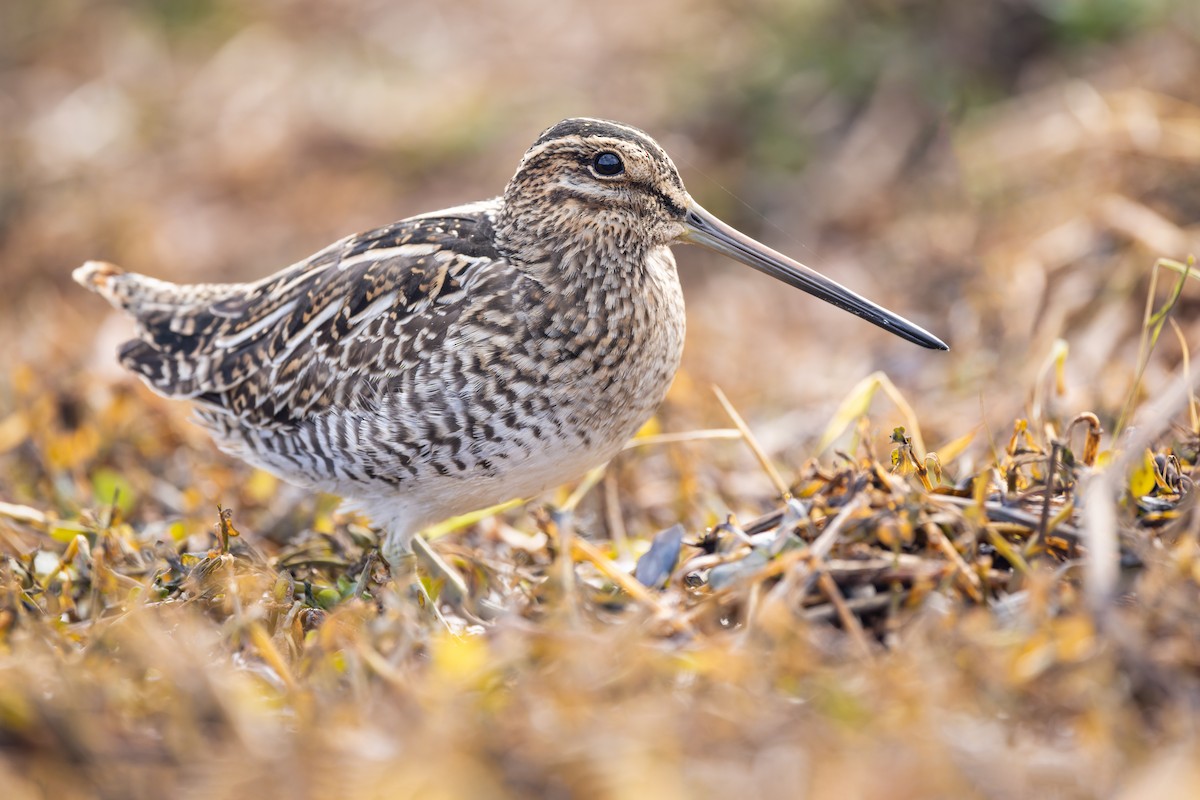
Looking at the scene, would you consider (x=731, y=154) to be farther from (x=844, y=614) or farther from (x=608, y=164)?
(x=844, y=614)

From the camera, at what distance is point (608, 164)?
3494mm

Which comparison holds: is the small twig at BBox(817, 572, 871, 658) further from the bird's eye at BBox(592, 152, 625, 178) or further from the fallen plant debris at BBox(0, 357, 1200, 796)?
the bird's eye at BBox(592, 152, 625, 178)

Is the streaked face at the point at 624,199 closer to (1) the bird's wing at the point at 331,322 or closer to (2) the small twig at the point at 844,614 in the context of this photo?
(1) the bird's wing at the point at 331,322

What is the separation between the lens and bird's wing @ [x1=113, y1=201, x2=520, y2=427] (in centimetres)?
352

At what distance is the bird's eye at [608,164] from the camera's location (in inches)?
137

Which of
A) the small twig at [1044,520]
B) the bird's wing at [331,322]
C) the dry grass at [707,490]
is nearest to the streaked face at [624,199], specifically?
the bird's wing at [331,322]

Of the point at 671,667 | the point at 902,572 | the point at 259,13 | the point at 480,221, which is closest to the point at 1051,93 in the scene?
the point at 480,221

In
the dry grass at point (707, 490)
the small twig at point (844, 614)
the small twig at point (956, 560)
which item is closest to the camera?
the dry grass at point (707, 490)

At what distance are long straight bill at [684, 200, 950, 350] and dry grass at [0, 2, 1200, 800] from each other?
1.26ft

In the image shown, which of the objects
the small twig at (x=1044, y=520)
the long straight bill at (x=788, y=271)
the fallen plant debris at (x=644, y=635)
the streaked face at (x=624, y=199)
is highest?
the streaked face at (x=624, y=199)

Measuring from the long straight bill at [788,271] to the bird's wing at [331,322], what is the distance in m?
0.55

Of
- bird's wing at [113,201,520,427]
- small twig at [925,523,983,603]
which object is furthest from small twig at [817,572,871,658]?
bird's wing at [113,201,520,427]

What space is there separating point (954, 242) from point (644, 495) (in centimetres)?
230

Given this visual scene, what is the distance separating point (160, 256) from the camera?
685 centimetres
